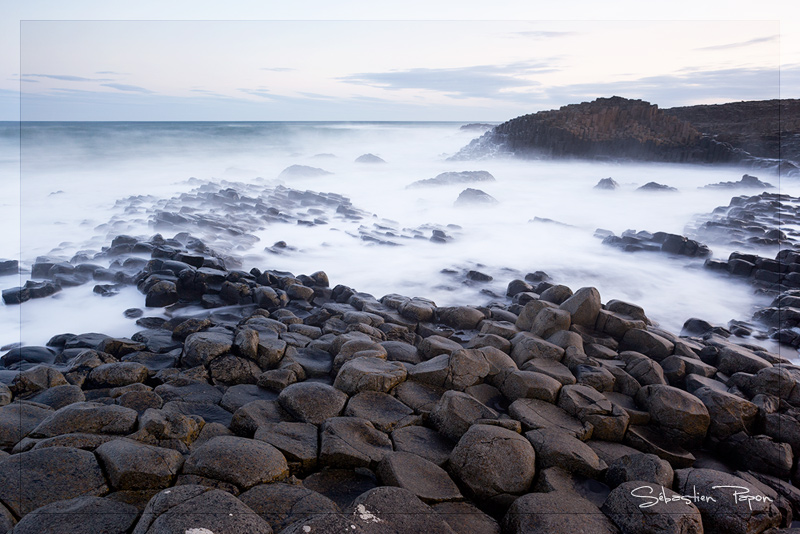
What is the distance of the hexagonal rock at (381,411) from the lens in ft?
8.98

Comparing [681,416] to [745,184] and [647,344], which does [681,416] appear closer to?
[647,344]

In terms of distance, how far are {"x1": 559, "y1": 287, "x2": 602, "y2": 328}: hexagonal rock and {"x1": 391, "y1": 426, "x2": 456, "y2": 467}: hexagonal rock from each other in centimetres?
201

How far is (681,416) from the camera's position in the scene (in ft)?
9.34

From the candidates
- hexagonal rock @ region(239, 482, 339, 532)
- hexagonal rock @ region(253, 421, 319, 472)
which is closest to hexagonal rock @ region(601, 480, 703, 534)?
hexagonal rock @ region(239, 482, 339, 532)

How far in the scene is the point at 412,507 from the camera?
5.93 feet

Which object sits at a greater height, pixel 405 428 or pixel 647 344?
pixel 647 344

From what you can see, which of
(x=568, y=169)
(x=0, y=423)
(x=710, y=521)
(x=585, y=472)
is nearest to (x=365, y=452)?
(x=585, y=472)

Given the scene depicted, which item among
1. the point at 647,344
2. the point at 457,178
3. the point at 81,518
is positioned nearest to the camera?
the point at 81,518

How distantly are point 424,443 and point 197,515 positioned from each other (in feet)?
4.29

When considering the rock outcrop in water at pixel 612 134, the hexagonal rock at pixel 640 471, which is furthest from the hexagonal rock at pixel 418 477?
the rock outcrop in water at pixel 612 134

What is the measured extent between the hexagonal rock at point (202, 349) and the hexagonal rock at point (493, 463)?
1995mm

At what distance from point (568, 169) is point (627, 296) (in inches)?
201

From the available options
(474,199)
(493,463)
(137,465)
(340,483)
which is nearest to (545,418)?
(493,463)

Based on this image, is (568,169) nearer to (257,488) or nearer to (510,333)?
(510,333)
